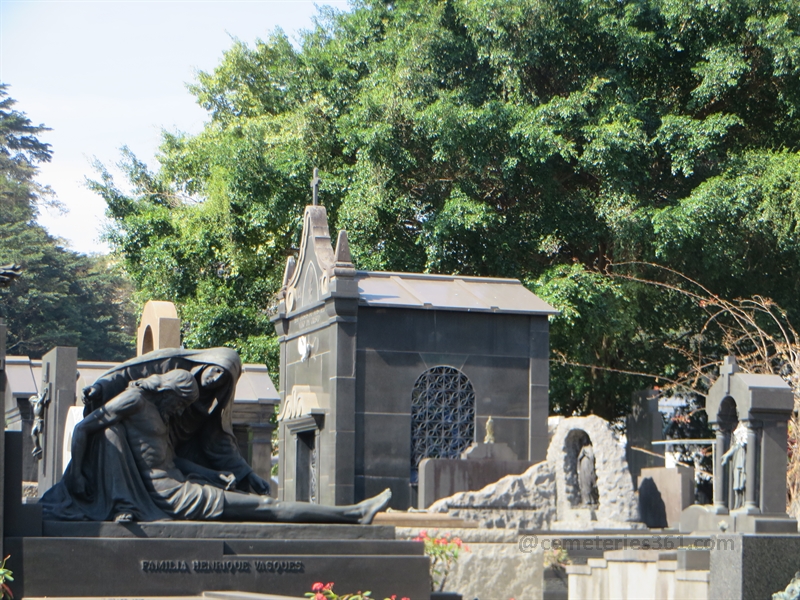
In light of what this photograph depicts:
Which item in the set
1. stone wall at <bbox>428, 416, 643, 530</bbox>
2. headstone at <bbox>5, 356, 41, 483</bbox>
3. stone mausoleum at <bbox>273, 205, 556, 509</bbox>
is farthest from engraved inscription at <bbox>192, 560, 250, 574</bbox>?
headstone at <bbox>5, 356, 41, 483</bbox>

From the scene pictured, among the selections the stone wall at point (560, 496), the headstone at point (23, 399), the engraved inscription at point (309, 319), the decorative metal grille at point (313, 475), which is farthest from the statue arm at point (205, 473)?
the headstone at point (23, 399)

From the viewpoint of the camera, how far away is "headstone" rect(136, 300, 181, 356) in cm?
1292

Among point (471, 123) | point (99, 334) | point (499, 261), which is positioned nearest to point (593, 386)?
point (499, 261)

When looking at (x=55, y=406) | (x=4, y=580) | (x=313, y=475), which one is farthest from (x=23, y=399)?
(x=4, y=580)

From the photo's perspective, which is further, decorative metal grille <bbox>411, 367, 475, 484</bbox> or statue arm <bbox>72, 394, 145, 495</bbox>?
decorative metal grille <bbox>411, 367, 475, 484</bbox>

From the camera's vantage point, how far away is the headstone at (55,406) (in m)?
14.5

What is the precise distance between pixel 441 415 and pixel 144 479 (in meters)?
8.40

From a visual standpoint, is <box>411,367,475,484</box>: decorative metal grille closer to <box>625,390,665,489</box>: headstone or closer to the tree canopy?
the tree canopy

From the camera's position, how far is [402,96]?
22469 millimetres

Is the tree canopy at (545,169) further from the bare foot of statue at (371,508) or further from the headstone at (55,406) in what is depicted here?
the bare foot of statue at (371,508)

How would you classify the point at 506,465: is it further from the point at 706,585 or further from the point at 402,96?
the point at 402,96

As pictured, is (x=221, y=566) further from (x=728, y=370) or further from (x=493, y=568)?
(x=728, y=370)

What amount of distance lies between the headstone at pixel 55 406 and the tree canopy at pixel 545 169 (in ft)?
26.9

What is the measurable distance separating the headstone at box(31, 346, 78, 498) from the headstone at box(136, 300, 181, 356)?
1058 mm
